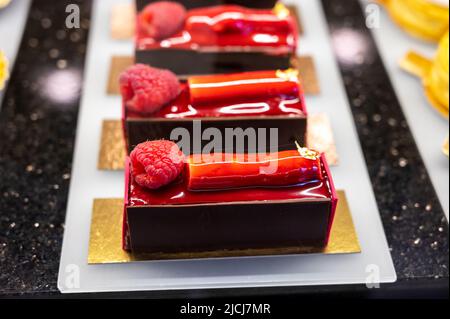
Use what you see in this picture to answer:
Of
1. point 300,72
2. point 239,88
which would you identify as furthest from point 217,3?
point 239,88

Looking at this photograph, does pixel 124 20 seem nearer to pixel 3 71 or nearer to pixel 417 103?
pixel 3 71

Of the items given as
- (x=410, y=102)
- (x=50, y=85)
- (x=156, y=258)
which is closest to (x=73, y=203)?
(x=156, y=258)

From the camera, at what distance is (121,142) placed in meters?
2.01

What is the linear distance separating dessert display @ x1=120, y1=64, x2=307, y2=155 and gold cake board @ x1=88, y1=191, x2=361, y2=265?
20 centimetres

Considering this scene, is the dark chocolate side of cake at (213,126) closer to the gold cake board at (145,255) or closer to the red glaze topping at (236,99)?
the red glaze topping at (236,99)

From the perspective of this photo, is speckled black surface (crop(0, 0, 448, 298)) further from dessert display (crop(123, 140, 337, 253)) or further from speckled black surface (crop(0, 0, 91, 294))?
dessert display (crop(123, 140, 337, 253))

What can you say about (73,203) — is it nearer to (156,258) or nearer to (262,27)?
(156,258)

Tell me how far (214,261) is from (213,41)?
66 centimetres

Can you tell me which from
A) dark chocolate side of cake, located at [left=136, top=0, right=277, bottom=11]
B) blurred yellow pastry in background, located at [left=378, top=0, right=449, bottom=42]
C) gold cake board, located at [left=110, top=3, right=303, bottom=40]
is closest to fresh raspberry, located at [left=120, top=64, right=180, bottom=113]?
dark chocolate side of cake, located at [left=136, top=0, right=277, bottom=11]

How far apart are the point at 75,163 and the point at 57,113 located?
0.22 m

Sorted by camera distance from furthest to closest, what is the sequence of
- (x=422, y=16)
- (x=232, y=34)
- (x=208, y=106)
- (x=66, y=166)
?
(x=422, y=16)
(x=232, y=34)
(x=66, y=166)
(x=208, y=106)

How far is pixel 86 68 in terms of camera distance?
2.26 m

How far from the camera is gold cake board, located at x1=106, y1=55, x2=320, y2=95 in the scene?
2176 mm

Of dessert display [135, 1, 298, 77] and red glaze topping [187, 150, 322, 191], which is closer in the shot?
red glaze topping [187, 150, 322, 191]
